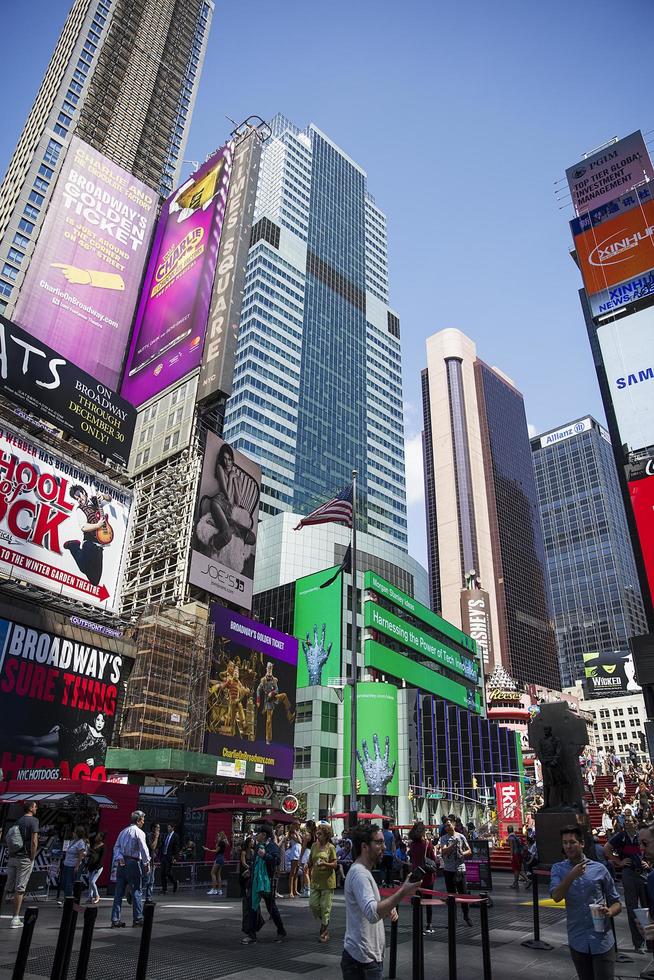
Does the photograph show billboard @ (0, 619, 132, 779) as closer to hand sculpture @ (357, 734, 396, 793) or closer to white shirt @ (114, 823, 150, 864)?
white shirt @ (114, 823, 150, 864)

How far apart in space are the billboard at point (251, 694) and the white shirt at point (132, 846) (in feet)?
98.4

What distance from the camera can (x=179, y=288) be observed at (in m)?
52.0

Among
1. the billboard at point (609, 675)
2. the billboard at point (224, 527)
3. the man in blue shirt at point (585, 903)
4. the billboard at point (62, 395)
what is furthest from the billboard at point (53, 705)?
the billboard at point (609, 675)

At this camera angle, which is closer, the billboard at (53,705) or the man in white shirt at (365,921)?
the man in white shirt at (365,921)

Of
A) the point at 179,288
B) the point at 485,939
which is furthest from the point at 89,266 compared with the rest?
the point at 485,939

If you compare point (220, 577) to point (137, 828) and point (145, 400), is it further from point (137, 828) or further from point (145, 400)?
point (137, 828)

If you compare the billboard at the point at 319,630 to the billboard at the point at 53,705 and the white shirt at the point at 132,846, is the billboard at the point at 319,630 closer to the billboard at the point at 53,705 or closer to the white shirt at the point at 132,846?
the billboard at the point at 53,705

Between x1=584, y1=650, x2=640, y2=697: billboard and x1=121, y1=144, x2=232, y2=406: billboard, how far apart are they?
102m

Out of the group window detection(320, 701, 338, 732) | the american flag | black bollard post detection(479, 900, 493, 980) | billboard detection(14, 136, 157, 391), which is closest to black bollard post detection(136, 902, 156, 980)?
black bollard post detection(479, 900, 493, 980)

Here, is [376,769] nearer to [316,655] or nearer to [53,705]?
[316,655]

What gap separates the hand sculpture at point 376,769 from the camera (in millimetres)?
56844

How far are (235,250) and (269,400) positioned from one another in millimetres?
50468

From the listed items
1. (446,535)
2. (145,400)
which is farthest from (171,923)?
(446,535)

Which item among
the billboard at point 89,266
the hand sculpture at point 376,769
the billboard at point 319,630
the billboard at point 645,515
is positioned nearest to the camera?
the billboard at point 645,515
